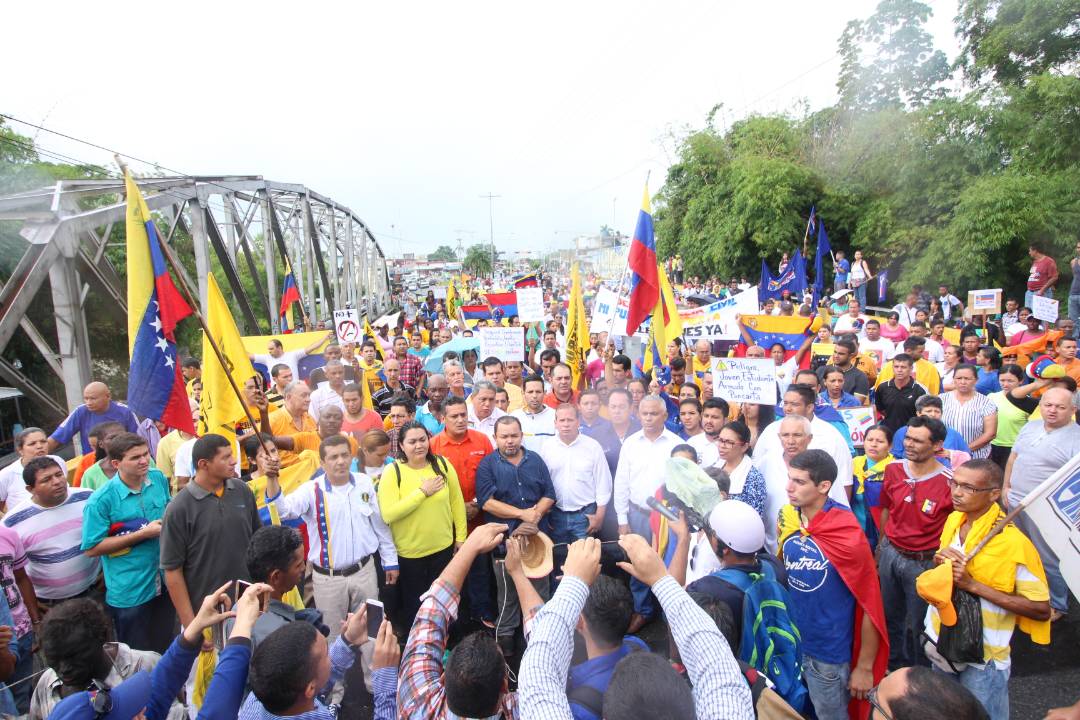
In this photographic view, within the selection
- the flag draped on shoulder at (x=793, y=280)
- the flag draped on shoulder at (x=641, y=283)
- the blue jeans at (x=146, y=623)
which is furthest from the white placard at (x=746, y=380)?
the flag draped on shoulder at (x=793, y=280)

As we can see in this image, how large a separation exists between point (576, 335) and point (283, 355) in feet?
16.3

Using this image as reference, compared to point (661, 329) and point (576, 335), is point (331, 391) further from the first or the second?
point (661, 329)

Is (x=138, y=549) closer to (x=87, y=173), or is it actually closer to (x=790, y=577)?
(x=790, y=577)

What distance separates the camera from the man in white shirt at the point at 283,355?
992 centimetres

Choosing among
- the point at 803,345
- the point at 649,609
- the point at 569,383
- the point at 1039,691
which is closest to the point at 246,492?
the point at 649,609

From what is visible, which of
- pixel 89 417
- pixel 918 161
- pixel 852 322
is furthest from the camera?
pixel 918 161

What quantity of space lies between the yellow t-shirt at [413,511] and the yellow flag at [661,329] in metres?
3.67

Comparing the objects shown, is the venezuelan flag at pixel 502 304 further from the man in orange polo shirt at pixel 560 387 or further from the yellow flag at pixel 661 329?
the man in orange polo shirt at pixel 560 387

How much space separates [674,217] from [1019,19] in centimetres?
1460

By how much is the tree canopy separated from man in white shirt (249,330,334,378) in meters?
14.4

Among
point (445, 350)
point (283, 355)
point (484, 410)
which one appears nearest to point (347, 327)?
point (283, 355)

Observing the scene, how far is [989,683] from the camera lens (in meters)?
3.05

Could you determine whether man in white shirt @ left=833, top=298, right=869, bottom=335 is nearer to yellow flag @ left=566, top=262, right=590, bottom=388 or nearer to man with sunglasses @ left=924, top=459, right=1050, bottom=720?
yellow flag @ left=566, top=262, right=590, bottom=388

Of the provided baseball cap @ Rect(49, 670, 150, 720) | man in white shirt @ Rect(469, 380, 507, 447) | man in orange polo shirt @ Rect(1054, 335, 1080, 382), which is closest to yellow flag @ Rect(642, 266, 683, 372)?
man in white shirt @ Rect(469, 380, 507, 447)
